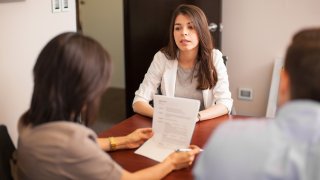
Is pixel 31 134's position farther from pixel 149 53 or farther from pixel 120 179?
pixel 149 53

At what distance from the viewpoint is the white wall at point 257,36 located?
3191 mm

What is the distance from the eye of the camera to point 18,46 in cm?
192

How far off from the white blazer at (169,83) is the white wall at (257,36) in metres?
1.23

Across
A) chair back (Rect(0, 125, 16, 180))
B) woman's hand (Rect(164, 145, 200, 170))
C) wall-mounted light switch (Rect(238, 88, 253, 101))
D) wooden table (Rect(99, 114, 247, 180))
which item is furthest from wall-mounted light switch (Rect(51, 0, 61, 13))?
wall-mounted light switch (Rect(238, 88, 253, 101))

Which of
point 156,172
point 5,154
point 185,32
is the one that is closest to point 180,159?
point 156,172

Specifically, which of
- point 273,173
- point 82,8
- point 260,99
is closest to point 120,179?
point 273,173

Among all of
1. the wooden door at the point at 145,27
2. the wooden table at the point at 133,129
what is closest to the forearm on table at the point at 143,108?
the wooden table at the point at 133,129

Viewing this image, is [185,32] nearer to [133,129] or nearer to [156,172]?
[133,129]

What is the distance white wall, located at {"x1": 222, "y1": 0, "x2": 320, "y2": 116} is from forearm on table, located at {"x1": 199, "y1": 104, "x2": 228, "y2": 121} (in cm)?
143

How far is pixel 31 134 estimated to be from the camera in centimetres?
105

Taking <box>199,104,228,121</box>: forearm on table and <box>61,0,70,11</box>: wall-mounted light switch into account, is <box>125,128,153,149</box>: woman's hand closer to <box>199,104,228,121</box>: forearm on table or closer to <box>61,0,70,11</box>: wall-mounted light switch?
<box>199,104,228,121</box>: forearm on table

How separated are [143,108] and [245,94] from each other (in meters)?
1.78

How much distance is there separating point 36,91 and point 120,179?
0.35 metres

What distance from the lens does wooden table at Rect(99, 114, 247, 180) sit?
4.46 ft
